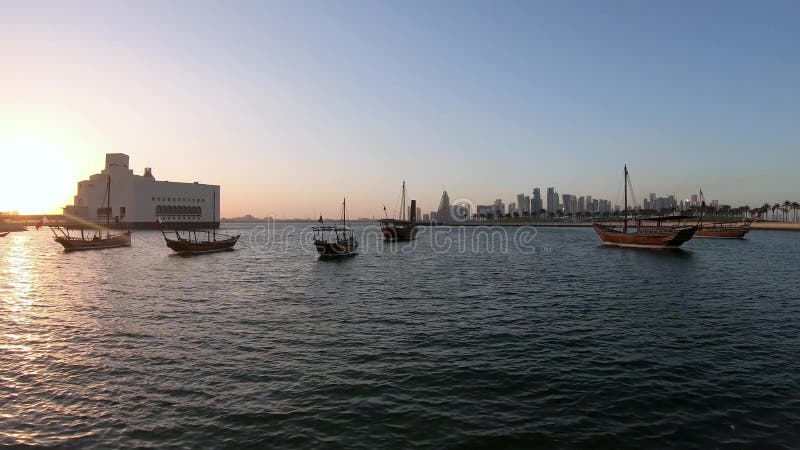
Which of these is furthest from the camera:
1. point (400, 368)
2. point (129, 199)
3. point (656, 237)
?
point (129, 199)

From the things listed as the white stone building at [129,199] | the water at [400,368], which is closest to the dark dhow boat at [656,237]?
the water at [400,368]

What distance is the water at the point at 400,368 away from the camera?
10930mm

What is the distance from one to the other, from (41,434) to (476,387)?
12164 mm

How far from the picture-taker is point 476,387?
13711 millimetres

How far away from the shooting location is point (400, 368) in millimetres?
15516

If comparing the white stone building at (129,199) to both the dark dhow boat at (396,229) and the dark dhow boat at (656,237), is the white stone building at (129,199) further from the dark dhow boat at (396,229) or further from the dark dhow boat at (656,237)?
the dark dhow boat at (656,237)

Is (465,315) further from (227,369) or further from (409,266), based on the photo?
(409,266)

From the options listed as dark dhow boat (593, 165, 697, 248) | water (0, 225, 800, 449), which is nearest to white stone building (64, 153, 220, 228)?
dark dhow boat (593, 165, 697, 248)

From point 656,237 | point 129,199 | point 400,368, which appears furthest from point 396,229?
point 129,199

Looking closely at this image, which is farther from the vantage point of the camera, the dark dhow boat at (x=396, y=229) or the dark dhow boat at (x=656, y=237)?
the dark dhow boat at (x=396, y=229)

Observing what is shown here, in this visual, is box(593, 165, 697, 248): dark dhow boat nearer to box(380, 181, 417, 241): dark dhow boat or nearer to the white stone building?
box(380, 181, 417, 241): dark dhow boat

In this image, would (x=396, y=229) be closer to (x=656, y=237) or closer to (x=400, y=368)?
(x=656, y=237)

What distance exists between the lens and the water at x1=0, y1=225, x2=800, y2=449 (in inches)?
430

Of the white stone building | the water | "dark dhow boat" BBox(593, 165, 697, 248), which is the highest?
the white stone building
